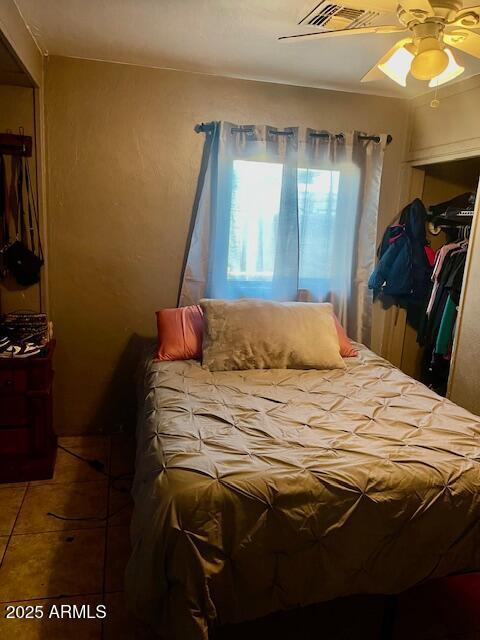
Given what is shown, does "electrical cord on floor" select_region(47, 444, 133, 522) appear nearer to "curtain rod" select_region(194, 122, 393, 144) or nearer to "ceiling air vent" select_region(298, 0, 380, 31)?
"curtain rod" select_region(194, 122, 393, 144)

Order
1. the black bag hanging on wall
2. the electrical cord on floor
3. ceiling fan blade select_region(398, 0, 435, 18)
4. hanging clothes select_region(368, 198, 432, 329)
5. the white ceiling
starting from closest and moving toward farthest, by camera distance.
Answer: ceiling fan blade select_region(398, 0, 435, 18), the white ceiling, the electrical cord on floor, the black bag hanging on wall, hanging clothes select_region(368, 198, 432, 329)

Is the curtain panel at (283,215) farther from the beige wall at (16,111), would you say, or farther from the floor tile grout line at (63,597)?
the floor tile grout line at (63,597)

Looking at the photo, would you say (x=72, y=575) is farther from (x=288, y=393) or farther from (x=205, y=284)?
(x=205, y=284)

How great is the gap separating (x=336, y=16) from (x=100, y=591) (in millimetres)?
2383

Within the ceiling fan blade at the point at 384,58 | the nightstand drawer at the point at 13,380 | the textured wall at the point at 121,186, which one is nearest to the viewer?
the ceiling fan blade at the point at 384,58

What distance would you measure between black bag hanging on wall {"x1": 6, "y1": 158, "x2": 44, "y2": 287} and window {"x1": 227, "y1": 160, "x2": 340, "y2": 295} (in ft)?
3.81

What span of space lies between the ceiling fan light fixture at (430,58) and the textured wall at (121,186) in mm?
1423

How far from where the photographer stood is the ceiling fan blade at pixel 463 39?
1659mm

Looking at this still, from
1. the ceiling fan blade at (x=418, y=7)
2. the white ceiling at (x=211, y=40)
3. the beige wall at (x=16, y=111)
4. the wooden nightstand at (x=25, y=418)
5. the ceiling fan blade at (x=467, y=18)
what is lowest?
the wooden nightstand at (x=25, y=418)

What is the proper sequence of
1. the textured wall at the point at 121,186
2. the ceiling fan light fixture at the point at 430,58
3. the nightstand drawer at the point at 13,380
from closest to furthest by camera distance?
1. the ceiling fan light fixture at the point at 430,58
2. the nightstand drawer at the point at 13,380
3. the textured wall at the point at 121,186

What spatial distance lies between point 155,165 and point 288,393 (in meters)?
1.65

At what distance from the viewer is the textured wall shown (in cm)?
272

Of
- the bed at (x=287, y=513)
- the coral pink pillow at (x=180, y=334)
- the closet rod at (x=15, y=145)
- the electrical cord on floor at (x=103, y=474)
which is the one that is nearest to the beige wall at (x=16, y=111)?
the closet rod at (x=15, y=145)

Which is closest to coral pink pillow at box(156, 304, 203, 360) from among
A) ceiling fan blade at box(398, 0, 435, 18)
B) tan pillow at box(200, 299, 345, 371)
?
tan pillow at box(200, 299, 345, 371)
